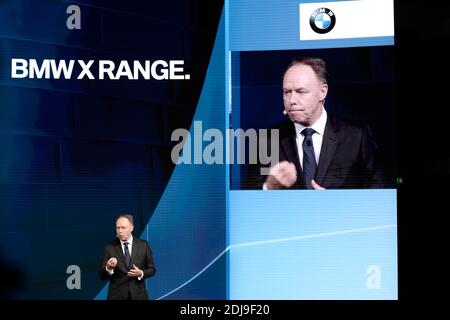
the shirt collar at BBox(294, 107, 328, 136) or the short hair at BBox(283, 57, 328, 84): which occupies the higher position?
the short hair at BBox(283, 57, 328, 84)

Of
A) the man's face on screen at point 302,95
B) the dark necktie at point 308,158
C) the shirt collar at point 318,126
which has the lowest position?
the dark necktie at point 308,158

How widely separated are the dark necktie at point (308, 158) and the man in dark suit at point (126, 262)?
929 millimetres

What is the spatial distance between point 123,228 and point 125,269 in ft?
0.72

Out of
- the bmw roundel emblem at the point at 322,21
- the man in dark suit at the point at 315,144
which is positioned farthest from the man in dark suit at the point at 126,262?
the bmw roundel emblem at the point at 322,21

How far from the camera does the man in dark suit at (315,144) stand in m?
3.68

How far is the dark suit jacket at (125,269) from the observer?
371 cm

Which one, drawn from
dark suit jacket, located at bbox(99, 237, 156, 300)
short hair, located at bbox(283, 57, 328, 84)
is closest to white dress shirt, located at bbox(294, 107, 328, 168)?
short hair, located at bbox(283, 57, 328, 84)

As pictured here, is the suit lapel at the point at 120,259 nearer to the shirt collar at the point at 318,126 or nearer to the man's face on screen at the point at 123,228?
the man's face on screen at the point at 123,228

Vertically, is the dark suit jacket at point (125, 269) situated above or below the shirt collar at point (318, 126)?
below

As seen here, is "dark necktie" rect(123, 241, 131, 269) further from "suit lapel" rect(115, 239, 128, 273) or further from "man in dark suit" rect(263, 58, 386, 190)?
"man in dark suit" rect(263, 58, 386, 190)

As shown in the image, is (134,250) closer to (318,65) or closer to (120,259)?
(120,259)

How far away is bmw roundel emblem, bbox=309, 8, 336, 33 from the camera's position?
12.1ft

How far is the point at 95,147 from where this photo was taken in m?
3.70
